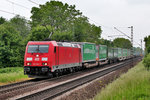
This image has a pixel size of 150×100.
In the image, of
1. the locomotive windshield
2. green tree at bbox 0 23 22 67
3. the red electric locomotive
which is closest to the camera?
the red electric locomotive

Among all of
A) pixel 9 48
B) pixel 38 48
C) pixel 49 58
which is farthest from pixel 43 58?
pixel 9 48

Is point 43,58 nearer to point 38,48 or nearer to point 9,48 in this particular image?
point 38,48

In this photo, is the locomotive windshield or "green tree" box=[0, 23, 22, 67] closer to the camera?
the locomotive windshield

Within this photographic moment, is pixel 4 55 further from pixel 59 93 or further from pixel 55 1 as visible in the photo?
pixel 59 93

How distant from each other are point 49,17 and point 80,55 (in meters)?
25.8

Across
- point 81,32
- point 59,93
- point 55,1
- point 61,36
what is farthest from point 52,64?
point 55,1

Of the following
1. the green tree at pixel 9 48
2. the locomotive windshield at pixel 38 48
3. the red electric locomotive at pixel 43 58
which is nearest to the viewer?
the red electric locomotive at pixel 43 58

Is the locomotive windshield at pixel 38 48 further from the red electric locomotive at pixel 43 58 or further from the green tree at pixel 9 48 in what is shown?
the green tree at pixel 9 48

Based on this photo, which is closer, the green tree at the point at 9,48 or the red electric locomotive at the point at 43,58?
the red electric locomotive at the point at 43,58

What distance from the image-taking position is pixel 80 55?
78.1 feet

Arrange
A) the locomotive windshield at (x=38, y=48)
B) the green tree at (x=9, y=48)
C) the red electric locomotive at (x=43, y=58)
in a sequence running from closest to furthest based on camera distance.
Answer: the red electric locomotive at (x=43, y=58)
the locomotive windshield at (x=38, y=48)
the green tree at (x=9, y=48)

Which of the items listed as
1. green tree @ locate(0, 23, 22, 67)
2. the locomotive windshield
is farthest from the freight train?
green tree @ locate(0, 23, 22, 67)

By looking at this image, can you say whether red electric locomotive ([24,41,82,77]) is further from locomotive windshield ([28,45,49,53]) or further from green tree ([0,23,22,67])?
green tree ([0,23,22,67])

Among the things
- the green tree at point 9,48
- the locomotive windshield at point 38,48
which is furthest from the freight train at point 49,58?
the green tree at point 9,48
